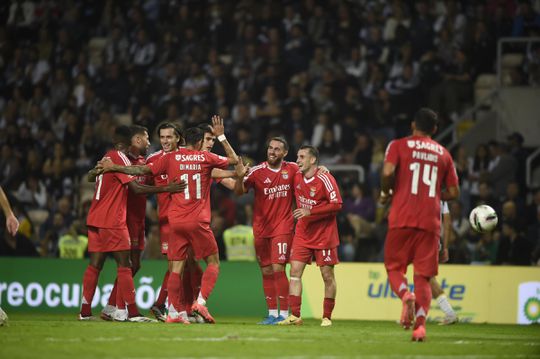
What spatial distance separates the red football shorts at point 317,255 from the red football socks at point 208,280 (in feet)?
3.66

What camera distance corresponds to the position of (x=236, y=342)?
1059cm

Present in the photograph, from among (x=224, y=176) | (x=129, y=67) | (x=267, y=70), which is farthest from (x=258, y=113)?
(x=224, y=176)

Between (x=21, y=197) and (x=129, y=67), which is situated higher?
(x=129, y=67)

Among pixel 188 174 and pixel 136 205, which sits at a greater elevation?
pixel 188 174

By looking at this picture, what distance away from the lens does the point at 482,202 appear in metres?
19.1

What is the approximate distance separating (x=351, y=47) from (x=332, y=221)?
1010cm

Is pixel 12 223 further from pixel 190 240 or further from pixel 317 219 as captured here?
pixel 317 219

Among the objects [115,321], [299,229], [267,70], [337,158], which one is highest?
[267,70]

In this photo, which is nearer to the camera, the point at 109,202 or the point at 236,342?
the point at 236,342

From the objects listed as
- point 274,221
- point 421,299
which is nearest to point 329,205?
point 274,221

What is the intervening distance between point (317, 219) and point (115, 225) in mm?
2598

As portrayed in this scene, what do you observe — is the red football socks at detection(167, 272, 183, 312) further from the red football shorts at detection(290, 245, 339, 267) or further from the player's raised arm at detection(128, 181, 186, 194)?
the red football shorts at detection(290, 245, 339, 267)

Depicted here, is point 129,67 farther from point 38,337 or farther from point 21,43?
point 38,337

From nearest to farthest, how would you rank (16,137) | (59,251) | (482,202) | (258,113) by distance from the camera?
(482,202)
(59,251)
(258,113)
(16,137)
